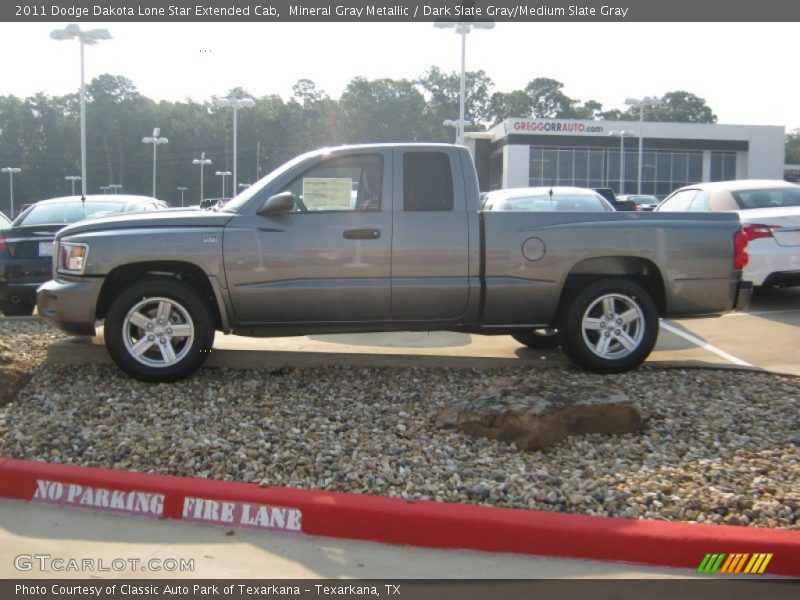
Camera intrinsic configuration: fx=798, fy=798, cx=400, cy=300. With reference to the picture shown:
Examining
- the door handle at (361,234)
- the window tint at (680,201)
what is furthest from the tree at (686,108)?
the door handle at (361,234)

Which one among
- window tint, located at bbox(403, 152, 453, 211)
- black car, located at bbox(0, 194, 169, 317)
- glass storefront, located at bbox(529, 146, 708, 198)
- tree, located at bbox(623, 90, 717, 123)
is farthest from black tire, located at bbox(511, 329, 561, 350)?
tree, located at bbox(623, 90, 717, 123)

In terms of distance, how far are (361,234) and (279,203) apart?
671 millimetres

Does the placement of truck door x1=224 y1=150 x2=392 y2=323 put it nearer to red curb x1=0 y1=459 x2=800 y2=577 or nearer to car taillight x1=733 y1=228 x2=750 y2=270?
red curb x1=0 y1=459 x2=800 y2=577

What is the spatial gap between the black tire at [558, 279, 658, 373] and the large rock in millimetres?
1070

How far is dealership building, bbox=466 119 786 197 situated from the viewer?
54.2m

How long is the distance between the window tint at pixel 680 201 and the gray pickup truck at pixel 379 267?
15.8 ft

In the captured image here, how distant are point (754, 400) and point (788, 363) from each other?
5.41ft

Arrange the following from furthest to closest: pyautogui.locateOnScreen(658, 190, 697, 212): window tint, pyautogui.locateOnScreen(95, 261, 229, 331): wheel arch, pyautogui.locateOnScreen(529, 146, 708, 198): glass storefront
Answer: pyautogui.locateOnScreen(529, 146, 708, 198): glass storefront
pyautogui.locateOnScreen(658, 190, 697, 212): window tint
pyautogui.locateOnScreen(95, 261, 229, 331): wheel arch

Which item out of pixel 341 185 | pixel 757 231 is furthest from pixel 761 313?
pixel 341 185

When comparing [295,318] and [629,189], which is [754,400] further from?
[629,189]

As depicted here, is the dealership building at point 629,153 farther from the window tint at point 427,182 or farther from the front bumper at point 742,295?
the window tint at point 427,182

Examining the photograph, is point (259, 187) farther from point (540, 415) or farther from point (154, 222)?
point (540, 415)

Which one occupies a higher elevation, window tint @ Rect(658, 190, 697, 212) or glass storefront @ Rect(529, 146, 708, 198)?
glass storefront @ Rect(529, 146, 708, 198)

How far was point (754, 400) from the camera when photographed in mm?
5848
